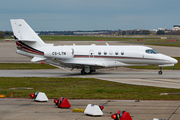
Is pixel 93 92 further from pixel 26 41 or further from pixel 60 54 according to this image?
pixel 26 41

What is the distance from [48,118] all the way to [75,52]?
20644mm

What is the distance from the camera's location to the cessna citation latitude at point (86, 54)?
33.0 meters

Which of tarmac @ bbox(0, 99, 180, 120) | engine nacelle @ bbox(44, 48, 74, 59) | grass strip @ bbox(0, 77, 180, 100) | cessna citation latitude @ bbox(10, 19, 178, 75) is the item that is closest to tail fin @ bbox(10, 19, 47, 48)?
cessna citation latitude @ bbox(10, 19, 178, 75)

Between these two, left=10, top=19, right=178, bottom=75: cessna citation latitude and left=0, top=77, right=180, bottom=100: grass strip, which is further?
left=10, top=19, right=178, bottom=75: cessna citation latitude

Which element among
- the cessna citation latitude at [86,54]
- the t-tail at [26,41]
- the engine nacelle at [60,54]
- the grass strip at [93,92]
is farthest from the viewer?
the t-tail at [26,41]

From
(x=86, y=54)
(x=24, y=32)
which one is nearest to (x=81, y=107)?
(x=86, y=54)

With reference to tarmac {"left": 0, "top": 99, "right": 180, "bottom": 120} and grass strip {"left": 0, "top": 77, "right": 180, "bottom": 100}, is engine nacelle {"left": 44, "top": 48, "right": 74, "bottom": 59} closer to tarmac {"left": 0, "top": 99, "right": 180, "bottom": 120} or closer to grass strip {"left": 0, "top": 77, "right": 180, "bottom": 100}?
grass strip {"left": 0, "top": 77, "right": 180, "bottom": 100}

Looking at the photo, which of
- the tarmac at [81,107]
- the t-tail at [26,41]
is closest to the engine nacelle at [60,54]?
the t-tail at [26,41]

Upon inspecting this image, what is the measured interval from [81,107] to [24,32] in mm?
20770

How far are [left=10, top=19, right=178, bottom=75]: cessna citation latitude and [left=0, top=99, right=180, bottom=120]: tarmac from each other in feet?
51.2

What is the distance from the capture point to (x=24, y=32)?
114ft

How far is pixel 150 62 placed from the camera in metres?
33.1

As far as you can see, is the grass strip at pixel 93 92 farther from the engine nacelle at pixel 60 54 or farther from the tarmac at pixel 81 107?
the engine nacelle at pixel 60 54

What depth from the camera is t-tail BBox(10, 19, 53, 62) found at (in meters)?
34.5
